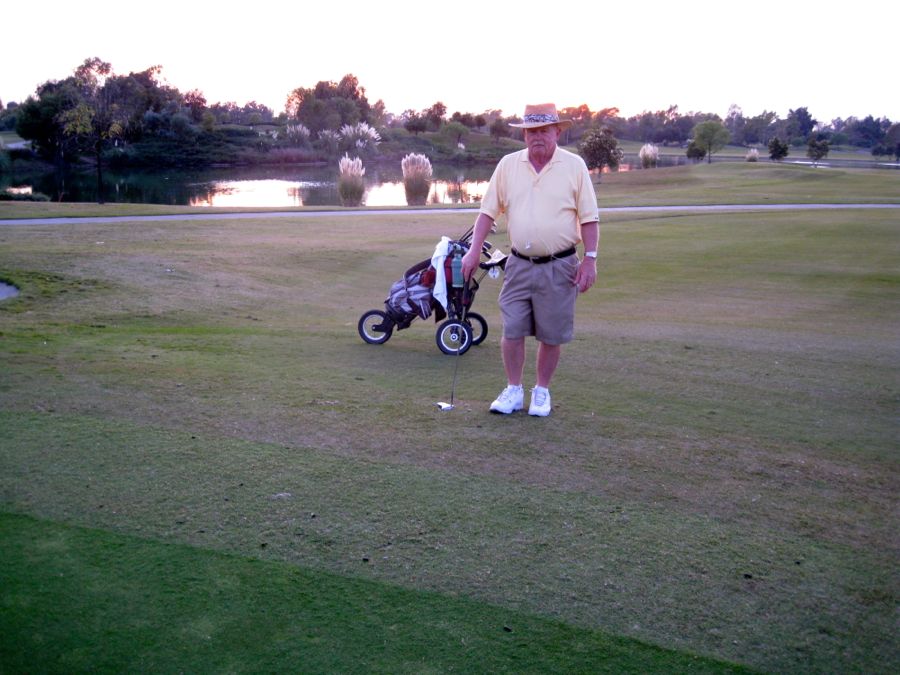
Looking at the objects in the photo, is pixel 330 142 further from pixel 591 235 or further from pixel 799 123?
pixel 799 123

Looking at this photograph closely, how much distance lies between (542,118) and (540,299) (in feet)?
4.10

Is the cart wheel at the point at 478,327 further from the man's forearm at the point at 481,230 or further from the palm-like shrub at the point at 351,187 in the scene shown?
the palm-like shrub at the point at 351,187

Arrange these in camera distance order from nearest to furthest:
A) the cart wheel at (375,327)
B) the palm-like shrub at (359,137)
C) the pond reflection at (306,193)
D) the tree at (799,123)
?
the cart wheel at (375,327) → the pond reflection at (306,193) → the palm-like shrub at (359,137) → the tree at (799,123)

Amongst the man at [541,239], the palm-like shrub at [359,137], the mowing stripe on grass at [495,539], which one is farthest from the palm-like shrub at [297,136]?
the mowing stripe on grass at [495,539]

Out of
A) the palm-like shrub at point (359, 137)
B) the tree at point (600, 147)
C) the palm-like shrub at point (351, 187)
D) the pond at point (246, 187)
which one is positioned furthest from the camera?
the palm-like shrub at point (359, 137)

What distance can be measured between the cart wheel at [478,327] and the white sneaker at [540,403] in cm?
250

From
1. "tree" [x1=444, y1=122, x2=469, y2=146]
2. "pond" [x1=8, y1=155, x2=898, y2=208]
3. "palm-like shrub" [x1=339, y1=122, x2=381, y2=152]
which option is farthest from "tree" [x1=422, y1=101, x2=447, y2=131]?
"pond" [x1=8, y1=155, x2=898, y2=208]

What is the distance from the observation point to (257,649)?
3113mm

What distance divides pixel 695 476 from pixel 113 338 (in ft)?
19.5

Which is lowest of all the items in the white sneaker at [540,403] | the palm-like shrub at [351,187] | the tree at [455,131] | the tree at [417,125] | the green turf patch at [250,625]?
the green turf patch at [250,625]

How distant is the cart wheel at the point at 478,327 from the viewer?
8633mm

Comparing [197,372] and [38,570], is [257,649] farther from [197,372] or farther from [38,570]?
[197,372]

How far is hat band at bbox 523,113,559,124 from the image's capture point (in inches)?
218

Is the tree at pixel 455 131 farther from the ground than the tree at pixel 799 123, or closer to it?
closer to it
